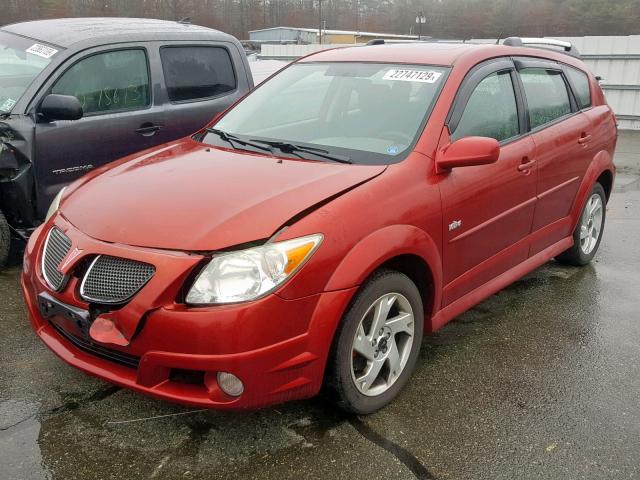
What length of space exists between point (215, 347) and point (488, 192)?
1.83m

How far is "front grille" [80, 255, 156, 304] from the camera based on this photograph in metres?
2.36

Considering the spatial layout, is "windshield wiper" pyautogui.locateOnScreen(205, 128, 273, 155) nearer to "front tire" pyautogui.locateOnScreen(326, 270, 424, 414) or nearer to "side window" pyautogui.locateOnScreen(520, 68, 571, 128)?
"front tire" pyautogui.locateOnScreen(326, 270, 424, 414)

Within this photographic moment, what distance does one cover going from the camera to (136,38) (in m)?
5.03

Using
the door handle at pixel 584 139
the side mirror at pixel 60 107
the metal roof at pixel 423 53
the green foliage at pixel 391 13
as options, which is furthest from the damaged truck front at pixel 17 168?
the green foliage at pixel 391 13

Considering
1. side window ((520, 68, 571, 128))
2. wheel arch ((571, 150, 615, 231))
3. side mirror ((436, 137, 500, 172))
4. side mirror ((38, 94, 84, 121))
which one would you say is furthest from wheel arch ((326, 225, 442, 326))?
side mirror ((38, 94, 84, 121))

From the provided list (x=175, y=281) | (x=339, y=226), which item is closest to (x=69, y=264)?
(x=175, y=281)

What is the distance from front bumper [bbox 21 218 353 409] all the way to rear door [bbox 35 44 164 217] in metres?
2.15

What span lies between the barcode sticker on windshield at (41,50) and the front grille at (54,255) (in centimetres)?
237

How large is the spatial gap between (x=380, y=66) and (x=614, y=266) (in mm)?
2805

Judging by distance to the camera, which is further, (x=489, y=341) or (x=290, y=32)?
(x=290, y=32)

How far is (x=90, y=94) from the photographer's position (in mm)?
4734

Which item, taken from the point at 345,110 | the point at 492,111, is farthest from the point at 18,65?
the point at 492,111

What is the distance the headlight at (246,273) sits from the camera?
2301mm

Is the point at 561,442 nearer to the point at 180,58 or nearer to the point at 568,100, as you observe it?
the point at 568,100
